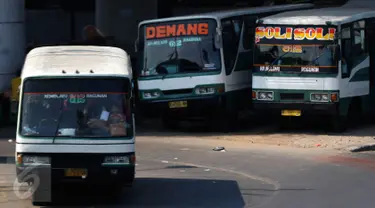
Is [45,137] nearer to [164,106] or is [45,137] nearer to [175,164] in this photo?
[175,164]

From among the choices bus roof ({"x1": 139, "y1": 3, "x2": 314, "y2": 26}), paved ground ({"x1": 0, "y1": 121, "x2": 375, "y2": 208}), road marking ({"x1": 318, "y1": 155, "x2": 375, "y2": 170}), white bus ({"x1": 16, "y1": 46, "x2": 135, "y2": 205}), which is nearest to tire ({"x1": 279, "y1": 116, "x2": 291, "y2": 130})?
paved ground ({"x1": 0, "y1": 121, "x2": 375, "y2": 208})

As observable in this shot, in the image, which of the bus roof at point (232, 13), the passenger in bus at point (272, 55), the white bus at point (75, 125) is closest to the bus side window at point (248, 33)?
the bus roof at point (232, 13)

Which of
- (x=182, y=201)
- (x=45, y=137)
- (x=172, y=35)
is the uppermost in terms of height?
(x=172, y=35)

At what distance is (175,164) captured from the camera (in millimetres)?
16703

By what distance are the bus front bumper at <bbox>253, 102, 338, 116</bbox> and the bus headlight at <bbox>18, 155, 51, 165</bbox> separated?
9.86 metres

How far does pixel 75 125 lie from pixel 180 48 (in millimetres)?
9211

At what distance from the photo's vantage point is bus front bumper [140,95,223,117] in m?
21.0

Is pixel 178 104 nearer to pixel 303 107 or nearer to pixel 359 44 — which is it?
pixel 303 107

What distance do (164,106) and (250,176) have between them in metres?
6.41

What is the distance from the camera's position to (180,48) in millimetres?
21109

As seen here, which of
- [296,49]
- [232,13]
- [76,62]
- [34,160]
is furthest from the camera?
[232,13]

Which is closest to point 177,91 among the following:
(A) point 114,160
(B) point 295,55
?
(B) point 295,55

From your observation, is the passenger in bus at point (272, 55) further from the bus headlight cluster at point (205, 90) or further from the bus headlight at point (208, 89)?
the bus headlight cluster at point (205, 90)

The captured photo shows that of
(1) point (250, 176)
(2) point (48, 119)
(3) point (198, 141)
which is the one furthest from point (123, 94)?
(3) point (198, 141)
